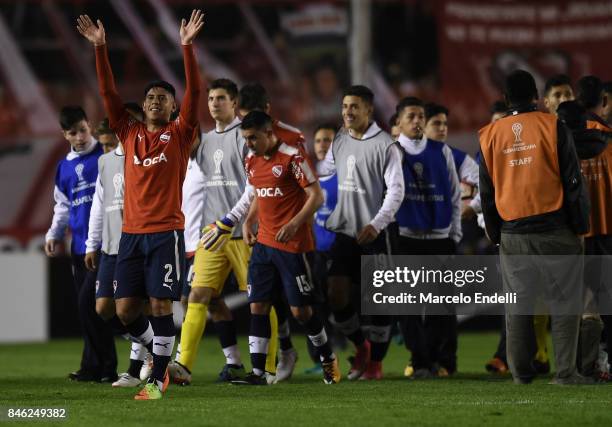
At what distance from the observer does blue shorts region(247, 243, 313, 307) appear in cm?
948

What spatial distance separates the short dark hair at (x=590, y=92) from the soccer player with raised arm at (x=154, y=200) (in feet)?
9.50

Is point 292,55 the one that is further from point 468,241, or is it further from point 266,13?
point 468,241

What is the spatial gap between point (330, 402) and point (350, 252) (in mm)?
2146

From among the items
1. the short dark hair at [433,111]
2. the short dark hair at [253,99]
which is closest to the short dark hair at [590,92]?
the short dark hair at [433,111]

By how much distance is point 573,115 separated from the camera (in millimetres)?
A: 9148

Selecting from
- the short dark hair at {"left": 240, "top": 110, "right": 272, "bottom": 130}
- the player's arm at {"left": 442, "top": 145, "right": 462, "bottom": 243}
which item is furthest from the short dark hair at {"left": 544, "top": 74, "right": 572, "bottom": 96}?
the short dark hair at {"left": 240, "top": 110, "right": 272, "bottom": 130}

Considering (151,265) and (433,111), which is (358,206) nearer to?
(433,111)

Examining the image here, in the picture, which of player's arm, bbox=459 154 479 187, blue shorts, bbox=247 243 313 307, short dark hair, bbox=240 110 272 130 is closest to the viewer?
short dark hair, bbox=240 110 272 130

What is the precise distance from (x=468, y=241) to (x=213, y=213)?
24.1ft

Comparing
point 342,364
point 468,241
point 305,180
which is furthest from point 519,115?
point 468,241

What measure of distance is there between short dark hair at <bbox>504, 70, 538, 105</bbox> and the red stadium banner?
11.0m

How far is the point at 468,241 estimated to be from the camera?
55.7ft

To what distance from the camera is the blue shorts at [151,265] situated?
27.6ft

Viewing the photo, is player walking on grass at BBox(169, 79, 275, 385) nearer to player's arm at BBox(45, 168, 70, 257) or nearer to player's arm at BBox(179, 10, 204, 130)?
player's arm at BBox(45, 168, 70, 257)
